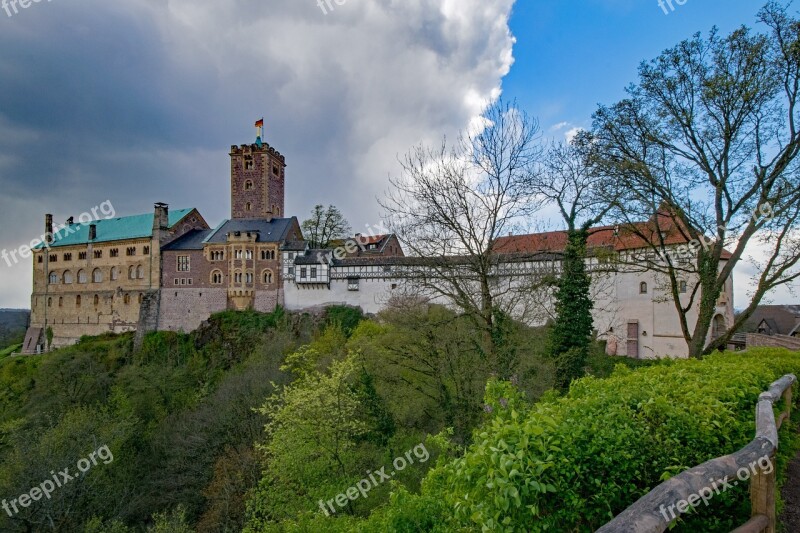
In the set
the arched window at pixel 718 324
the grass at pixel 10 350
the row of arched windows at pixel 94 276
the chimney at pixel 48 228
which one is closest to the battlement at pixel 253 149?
the row of arched windows at pixel 94 276

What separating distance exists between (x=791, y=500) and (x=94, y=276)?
54.5m

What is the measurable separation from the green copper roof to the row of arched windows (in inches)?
121

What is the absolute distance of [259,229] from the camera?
41.0 m

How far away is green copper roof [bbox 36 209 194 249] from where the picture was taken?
43.8 meters

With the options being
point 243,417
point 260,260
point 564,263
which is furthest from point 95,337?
point 564,263

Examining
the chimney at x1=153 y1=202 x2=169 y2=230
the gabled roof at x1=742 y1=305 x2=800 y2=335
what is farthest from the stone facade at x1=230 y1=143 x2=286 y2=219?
the gabled roof at x1=742 y1=305 x2=800 y2=335

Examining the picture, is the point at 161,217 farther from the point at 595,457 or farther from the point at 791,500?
the point at 791,500

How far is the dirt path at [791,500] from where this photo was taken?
4346mm

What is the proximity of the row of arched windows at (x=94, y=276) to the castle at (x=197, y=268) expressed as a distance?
11 centimetres

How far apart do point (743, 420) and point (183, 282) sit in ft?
145

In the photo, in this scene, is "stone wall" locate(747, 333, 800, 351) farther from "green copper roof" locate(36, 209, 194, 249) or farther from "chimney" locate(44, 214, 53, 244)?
"chimney" locate(44, 214, 53, 244)

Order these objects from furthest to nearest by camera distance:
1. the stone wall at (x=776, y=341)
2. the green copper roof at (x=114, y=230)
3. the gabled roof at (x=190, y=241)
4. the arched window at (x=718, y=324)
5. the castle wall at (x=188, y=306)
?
the green copper roof at (x=114, y=230), the gabled roof at (x=190, y=241), the castle wall at (x=188, y=306), the arched window at (x=718, y=324), the stone wall at (x=776, y=341)

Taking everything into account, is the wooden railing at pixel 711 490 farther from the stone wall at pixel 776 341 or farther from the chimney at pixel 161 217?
the chimney at pixel 161 217

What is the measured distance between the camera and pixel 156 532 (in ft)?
43.6
